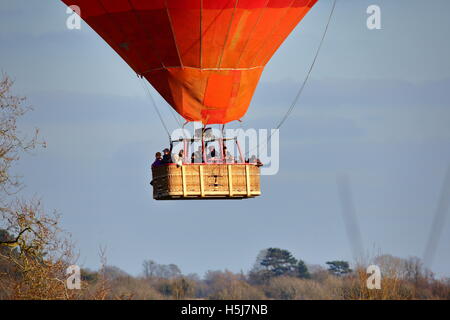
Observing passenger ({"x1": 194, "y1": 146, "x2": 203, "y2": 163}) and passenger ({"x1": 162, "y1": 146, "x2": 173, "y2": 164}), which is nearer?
passenger ({"x1": 162, "y1": 146, "x2": 173, "y2": 164})

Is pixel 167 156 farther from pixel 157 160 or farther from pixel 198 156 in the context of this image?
pixel 198 156

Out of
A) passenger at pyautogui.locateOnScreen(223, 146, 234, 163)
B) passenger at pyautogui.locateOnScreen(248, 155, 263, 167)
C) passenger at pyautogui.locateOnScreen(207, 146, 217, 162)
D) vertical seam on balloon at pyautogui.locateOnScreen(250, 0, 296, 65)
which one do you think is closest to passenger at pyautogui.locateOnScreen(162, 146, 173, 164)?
passenger at pyautogui.locateOnScreen(207, 146, 217, 162)

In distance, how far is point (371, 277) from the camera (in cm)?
1978

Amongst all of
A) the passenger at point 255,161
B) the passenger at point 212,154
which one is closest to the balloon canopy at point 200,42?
the passenger at point 212,154

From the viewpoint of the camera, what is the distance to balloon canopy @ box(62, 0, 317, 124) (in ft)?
82.9

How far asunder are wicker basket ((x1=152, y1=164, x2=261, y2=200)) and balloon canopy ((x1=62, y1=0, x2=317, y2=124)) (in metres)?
1.77

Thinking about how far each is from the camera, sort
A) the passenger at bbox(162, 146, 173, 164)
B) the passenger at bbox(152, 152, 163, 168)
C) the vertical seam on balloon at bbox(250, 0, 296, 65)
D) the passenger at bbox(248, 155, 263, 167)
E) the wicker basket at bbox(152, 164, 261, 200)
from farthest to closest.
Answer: the vertical seam on balloon at bbox(250, 0, 296, 65) → the passenger at bbox(248, 155, 263, 167) → the passenger at bbox(152, 152, 163, 168) → the passenger at bbox(162, 146, 173, 164) → the wicker basket at bbox(152, 164, 261, 200)

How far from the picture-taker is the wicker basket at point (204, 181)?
2489 cm

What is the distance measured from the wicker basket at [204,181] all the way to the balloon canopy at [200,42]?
177cm

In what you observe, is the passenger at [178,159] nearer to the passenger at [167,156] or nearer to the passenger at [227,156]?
the passenger at [167,156]

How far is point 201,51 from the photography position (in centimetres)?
2578

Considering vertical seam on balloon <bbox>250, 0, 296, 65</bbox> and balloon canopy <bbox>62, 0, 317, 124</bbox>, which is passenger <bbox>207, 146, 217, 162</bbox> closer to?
balloon canopy <bbox>62, 0, 317, 124</bbox>
